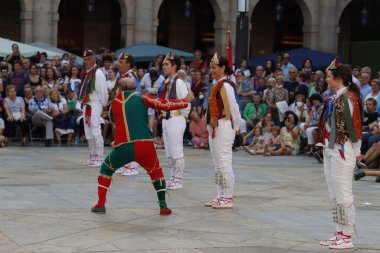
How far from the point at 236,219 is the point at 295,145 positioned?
904 cm

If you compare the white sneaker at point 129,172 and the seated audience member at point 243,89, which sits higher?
the seated audience member at point 243,89

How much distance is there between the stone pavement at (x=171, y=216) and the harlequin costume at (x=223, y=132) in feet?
0.89

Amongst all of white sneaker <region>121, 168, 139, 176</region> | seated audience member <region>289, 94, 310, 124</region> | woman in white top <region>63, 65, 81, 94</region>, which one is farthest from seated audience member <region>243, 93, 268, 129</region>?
white sneaker <region>121, 168, 139, 176</region>

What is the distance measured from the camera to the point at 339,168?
9195 mm

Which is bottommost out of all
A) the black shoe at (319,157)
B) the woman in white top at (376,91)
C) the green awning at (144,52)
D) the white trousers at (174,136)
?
the black shoe at (319,157)

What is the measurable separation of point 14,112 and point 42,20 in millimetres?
10448

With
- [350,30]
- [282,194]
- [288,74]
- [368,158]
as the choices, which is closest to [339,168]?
[282,194]

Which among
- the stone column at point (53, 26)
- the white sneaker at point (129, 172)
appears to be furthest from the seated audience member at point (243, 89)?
the stone column at point (53, 26)

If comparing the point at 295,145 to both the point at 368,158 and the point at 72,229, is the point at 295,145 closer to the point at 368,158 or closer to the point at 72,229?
the point at 368,158

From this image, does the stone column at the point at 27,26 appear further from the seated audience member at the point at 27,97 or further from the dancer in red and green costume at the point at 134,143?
the dancer in red and green costume at the point at 134,143

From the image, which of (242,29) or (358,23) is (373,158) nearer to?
(242,29)

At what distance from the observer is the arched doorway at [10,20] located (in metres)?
33.7

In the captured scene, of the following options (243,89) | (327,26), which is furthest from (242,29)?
(327,26)

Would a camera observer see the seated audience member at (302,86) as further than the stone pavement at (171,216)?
Yes
